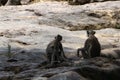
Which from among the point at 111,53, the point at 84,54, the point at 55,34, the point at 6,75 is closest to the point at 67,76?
the point at 6,75

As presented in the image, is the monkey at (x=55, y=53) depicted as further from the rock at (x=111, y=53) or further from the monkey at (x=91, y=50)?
the rock at (x=111, y=53)

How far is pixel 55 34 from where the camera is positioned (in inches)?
793

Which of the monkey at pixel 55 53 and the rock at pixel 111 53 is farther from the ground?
the monkey at pixel 55 53

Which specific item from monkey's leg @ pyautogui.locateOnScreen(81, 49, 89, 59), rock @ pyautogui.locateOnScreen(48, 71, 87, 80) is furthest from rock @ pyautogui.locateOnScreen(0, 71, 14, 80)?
monkey's leg @ pyautogui.locateOnScreen(81, 49, 89, 59)

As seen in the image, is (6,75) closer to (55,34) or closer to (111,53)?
(111,53)

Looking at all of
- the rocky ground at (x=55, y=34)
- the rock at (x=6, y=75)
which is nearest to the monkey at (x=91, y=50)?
the rocky ground at (x=55, y=34)

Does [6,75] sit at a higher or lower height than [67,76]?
lower

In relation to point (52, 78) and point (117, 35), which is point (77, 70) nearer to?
point (52, 78)

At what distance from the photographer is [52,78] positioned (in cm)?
1183

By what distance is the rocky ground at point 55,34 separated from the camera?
12.9 m

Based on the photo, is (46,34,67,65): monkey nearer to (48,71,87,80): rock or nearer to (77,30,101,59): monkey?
(77,30,101,59): monkey

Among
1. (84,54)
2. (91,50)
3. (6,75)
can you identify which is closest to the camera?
(6,75)

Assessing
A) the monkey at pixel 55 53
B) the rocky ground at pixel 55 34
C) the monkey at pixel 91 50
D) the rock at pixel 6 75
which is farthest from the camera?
the monkey at pixel 91 50

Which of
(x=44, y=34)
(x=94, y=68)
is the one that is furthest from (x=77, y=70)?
(x=44, y=34)
